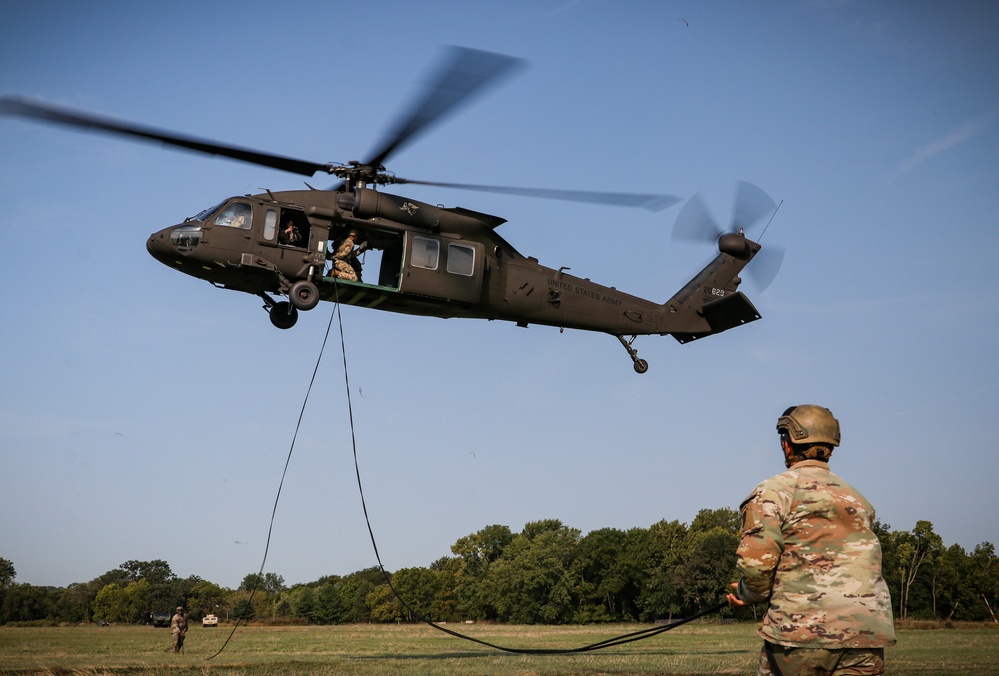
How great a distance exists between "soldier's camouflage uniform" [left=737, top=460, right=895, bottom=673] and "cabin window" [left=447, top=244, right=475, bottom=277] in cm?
1234

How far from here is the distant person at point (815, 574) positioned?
4.91 m

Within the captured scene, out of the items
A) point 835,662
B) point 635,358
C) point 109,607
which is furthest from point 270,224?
point 109,607

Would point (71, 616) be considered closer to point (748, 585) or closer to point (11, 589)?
point (11, 589)

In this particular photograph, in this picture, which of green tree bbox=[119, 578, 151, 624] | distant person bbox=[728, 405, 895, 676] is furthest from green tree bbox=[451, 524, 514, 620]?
distant person bbox=[728, 405, 895, 676]

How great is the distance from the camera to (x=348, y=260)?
16609mm

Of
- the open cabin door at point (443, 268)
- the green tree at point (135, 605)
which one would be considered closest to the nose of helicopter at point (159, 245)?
the open cabin door at point (443, 268)

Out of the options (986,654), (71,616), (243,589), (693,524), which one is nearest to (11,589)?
(71,616)

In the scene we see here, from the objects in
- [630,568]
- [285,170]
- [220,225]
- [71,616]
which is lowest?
[71,616]

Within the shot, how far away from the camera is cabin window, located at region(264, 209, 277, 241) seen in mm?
16125

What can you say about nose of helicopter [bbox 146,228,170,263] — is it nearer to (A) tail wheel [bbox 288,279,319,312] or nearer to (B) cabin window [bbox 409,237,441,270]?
(A) tail wheel [bbox 288,279,319,312]

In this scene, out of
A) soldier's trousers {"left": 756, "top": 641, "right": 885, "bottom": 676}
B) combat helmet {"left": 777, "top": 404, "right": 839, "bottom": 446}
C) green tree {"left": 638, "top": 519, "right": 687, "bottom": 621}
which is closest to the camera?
soldier's trousers {"left": 756, "top": 641, "right": 885, "bottom": 676}

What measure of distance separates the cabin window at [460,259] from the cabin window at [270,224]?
324cm

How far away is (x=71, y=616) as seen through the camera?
7488cm

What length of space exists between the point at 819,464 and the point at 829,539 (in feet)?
1.49
